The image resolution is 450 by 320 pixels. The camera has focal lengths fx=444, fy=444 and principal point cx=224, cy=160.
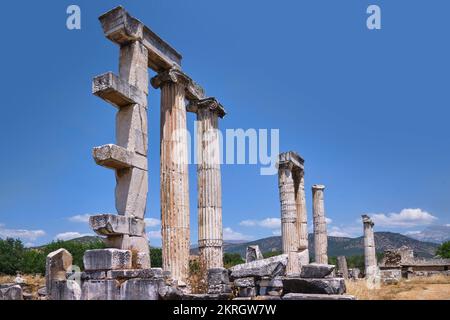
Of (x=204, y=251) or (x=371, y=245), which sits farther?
(x=371, y=245)

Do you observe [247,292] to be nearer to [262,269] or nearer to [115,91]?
[262,269]

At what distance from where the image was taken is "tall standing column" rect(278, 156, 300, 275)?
22.1 meters

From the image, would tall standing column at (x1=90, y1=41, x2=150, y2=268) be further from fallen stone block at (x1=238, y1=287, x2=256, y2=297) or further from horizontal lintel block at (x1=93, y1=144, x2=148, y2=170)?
fallen stone block at (x1=238, y1=287, x2=256, y2=297)

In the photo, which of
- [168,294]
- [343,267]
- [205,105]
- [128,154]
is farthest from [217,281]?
[343,267]

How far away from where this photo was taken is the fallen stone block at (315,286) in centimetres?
958

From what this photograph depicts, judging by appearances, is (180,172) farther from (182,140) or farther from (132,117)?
(132,117)

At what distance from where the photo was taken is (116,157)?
35.1 ft

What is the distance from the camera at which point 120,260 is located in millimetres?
10023

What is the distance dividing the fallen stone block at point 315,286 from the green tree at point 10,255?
5023 cm

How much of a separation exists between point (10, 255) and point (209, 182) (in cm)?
4726

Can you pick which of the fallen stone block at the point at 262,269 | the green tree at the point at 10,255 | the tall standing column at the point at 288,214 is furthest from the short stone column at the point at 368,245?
the green tree at the point at 10,255

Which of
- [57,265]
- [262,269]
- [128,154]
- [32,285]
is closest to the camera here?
[128,154]
